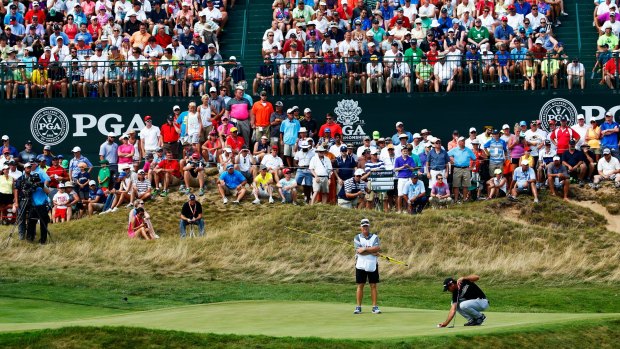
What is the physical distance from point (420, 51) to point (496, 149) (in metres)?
4.03

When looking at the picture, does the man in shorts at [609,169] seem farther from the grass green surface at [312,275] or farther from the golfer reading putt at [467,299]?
the golfer reading putt at [467,299]

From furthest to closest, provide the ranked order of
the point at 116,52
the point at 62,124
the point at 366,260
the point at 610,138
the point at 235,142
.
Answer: the point at 62,124 < the point at 116,52 < the point at 235,142 < the point at 610,138 < the point at 366,260

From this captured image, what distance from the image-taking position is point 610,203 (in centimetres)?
3628

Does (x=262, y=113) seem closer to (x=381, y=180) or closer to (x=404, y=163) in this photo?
(x=381, y=180)

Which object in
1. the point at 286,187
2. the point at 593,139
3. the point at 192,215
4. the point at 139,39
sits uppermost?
the point at 139,39

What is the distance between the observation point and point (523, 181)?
3625 centimetres

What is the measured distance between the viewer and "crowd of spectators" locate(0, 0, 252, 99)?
39.2 meters

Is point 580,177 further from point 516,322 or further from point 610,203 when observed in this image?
point 516,322

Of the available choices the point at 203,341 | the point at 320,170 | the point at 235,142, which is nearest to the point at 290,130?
the point at 235,142

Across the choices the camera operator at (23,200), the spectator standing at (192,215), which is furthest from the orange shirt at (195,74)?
the camera operator at (23,200)

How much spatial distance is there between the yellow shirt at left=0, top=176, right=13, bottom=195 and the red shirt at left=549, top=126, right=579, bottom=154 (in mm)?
14660

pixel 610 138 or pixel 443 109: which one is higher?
pixel 443 109

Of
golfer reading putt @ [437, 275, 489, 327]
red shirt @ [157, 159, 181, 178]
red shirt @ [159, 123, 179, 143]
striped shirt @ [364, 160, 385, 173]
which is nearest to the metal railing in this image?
red shirt @ [159, 123, 179, 143]

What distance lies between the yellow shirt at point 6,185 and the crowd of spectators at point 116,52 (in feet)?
12.9
